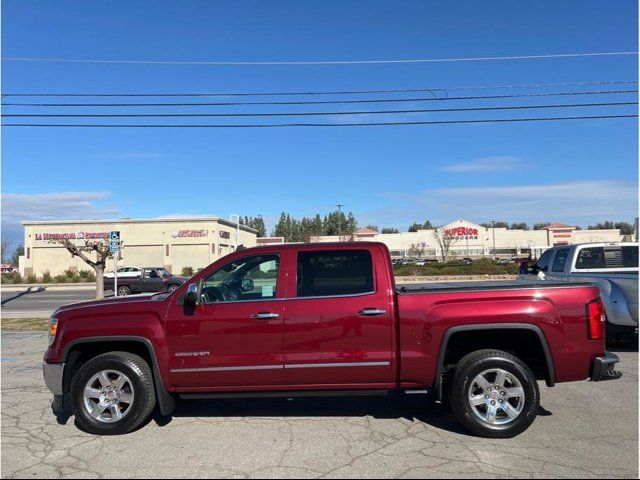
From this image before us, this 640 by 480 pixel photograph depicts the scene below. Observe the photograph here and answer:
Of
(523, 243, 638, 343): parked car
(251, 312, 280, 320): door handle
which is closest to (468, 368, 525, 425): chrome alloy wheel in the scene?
(251, 312, 280, 320): door handle

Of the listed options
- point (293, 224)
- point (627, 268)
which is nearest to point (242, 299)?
point (627, 268)

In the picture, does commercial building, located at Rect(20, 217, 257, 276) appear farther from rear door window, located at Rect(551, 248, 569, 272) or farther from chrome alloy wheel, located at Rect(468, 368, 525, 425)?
chrome alloy wheel, located at Rect(468, 368, 525, 425)

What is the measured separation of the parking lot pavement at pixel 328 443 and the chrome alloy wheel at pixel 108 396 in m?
0.24

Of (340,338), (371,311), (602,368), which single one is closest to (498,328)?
(602,368)

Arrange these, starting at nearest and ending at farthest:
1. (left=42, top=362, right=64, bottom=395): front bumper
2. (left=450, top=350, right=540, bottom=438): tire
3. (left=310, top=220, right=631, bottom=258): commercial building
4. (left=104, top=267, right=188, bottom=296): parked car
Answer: (left=450, top=350, right=540, bottom=438): tire < (left=42, top=362, right=64, bottom=395): front bumper < (left=104, top=267, right=188, bottom=296): parked car < (left=310, top=220, right=631, bottom=258): commercial building

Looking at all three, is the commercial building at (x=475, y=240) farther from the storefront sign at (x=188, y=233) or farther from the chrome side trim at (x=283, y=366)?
the chrome side trim at (x=283, y=366)

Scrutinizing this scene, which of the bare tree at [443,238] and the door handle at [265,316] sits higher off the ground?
the bare tree at [443,238]

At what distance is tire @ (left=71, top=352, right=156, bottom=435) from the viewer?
514cm

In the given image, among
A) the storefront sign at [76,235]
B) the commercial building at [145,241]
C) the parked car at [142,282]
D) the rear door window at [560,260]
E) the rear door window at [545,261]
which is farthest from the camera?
the commercial building at [145,241]

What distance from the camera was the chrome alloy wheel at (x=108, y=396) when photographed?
518 centimetres

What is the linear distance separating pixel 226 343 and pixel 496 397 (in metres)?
2.66

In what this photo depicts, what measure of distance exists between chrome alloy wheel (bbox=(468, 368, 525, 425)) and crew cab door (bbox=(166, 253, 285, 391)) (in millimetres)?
1896

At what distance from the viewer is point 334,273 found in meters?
5.34

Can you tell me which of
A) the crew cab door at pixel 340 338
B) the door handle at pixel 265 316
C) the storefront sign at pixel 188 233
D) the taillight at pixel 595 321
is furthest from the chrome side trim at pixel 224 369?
the storefront sign at pixel 188 233
